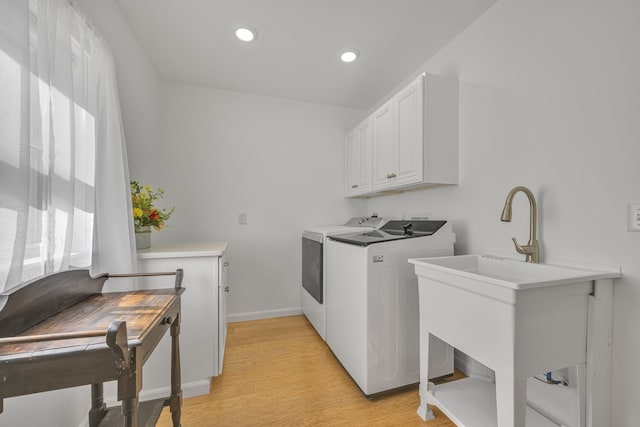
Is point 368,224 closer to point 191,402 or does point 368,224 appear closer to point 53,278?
point 191,402

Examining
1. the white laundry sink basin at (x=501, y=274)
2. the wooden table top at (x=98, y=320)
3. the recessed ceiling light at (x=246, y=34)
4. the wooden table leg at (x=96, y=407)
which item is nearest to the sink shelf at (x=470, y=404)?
the white laundry sink basin at (x=501, y=274)

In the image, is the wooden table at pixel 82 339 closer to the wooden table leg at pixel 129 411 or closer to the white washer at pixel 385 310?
the wooden table leg at pixel 129 411

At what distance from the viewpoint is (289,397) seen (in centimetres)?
156

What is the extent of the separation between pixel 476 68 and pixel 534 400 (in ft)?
6.90

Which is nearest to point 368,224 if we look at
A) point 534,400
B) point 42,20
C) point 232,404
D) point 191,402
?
point 534,400

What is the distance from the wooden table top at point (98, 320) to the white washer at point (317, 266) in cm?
124

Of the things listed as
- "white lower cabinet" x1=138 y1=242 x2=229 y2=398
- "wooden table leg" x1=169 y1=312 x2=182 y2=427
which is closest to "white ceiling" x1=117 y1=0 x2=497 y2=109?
"white lower cabinet" x1=138 y1=242 x2=229 y2=398

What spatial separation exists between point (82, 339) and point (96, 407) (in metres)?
0.70

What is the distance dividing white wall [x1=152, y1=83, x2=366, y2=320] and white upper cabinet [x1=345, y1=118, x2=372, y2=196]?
14cm

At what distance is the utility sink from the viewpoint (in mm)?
935

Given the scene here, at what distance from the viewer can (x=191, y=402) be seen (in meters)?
1.53

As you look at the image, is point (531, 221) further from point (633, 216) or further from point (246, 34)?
point (246, 34)

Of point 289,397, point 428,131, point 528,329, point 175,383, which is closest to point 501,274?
point 528,329

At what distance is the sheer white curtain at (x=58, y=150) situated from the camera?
0.74 metres
